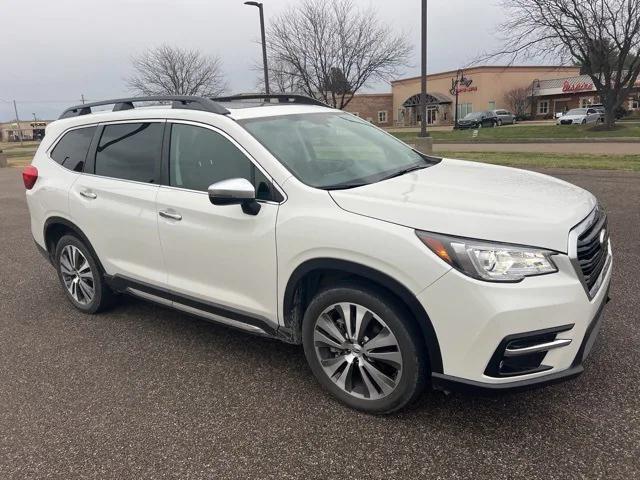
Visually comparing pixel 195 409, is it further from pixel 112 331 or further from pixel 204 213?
pixel 112 331

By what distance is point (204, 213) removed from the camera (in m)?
3.40

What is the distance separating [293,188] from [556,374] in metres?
1.68

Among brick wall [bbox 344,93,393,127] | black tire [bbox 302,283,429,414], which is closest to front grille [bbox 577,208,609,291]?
black tire [bbox 302,283,429,414]

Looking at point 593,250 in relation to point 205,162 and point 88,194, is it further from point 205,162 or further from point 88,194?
point 88,194

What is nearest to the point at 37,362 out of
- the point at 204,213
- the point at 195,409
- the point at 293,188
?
the point at 195,409

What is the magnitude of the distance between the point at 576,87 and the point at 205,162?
6666 cm

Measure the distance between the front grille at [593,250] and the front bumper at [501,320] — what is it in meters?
0.13

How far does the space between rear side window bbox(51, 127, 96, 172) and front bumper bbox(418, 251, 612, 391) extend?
10.9 feet

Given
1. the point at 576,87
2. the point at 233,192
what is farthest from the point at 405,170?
the point at 576,87

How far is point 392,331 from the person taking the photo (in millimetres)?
2725

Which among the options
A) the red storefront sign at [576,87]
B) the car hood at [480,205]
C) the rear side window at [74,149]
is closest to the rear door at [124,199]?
the rear side window at [74,149]

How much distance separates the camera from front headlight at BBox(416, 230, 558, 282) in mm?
2461

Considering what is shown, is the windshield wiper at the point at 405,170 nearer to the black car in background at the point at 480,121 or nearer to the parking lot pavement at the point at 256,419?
the parking lot pavement at the point at 256,419

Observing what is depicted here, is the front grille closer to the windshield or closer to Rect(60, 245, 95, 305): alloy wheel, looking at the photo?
the windshield
